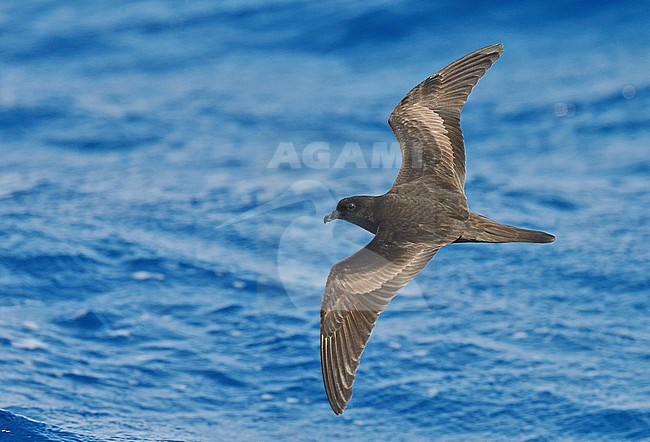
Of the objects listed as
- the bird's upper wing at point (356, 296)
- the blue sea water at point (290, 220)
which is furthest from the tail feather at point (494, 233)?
the blue sea water at point (290, 220)

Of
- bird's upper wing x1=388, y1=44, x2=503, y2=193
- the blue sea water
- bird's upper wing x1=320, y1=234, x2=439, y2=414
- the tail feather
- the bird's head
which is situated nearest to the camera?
bird's upper wing x1=320, y1=234, x2=439, y2=414

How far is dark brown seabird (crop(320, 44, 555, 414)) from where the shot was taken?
6.78 m

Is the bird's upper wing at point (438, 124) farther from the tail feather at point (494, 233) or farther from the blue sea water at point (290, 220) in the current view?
the blue sea water at point (290, 220)

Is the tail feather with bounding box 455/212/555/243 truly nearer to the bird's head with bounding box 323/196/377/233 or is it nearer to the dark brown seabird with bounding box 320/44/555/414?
the dark brown seabird with bounding box 320/44/555/414

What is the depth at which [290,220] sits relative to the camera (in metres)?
12.7

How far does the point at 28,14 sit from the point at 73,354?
7014 mm

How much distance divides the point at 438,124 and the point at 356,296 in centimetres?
156

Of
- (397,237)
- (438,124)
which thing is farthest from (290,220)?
(397,237)

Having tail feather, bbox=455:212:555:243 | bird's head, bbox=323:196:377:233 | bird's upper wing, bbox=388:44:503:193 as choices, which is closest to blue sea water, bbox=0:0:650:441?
bird's head, bbox=323:196:377:233

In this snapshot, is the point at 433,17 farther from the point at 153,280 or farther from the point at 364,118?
the point at 153,280

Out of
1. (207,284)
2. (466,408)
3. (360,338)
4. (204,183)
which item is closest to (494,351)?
(466,408)

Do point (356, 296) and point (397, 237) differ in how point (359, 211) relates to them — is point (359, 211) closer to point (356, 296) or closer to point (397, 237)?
point (397, 237)

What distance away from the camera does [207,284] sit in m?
12.1

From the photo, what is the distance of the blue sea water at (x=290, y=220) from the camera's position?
1088 centimetres
